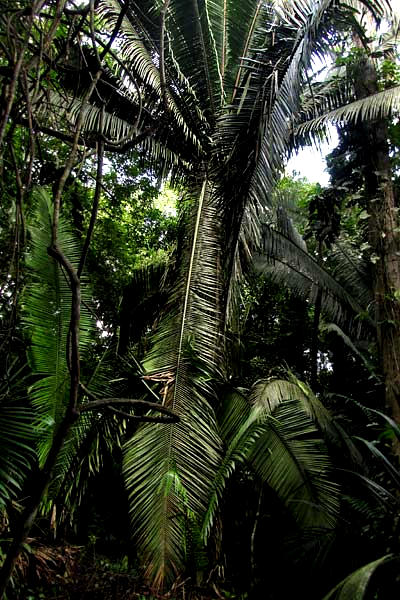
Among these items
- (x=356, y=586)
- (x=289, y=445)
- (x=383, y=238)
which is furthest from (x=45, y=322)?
(x=383, y=238)

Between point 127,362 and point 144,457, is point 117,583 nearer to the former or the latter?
point 144,457

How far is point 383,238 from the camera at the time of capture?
19.5ft

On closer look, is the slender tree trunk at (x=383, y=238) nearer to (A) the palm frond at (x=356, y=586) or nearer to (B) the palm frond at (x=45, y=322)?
(A) the palm frond at (x=356, y=586)

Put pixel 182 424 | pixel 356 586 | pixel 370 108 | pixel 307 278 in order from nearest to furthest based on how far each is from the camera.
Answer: pixel 356 586 < pixel 182 424 < pixel 370 108 < pixel 307 278

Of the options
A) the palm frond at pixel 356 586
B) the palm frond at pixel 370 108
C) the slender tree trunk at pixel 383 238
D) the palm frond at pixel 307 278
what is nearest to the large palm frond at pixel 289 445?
the slender tree trunk at pixel 383 238

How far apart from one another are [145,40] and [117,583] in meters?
5.78

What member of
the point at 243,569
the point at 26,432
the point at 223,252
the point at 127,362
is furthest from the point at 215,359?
the point at 26,432

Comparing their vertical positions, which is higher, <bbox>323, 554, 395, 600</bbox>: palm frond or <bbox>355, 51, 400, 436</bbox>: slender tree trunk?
<bbox>355, 51, 400, 436</bbox>: slender tree trunk

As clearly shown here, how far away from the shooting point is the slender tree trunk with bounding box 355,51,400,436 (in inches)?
212

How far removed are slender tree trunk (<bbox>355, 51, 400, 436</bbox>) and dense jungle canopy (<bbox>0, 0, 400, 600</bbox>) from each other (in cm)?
2

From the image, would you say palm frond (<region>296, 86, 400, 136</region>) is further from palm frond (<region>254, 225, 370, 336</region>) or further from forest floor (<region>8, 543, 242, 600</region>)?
forest floor (<region>8, 543, 242, 600</region>)

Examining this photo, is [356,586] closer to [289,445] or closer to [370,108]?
[289,445]

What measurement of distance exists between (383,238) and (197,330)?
Answer: 8.56 feet

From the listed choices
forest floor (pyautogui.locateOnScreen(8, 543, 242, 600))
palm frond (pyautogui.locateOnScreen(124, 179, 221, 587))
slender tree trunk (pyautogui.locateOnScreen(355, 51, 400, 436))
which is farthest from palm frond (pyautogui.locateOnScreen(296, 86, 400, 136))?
forest floor (pyautogui.locateOnScreen(8, 543, 242, 600))
